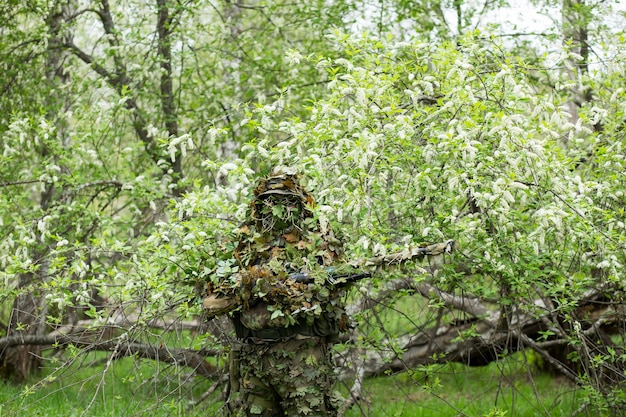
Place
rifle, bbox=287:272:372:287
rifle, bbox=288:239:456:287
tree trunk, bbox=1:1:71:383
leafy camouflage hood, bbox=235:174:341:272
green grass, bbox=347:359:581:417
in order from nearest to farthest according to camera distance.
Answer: rifle, bbox=288:239:456:287 → rifle, bbox=287:272:372:287 → leafy camouflage hood, bbox=235:174:341:272 → green grass, bbox=347:359:581:417 → tree trunk, bbox=1:1:71:383

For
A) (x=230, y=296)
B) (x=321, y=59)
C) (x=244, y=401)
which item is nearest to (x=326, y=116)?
(x=321, y=59)

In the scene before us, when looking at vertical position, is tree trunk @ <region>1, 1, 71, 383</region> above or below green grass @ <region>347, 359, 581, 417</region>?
above

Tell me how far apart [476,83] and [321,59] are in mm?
992

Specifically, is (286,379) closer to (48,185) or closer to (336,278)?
(336,278)

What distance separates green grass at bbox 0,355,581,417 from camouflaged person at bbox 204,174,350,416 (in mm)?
804

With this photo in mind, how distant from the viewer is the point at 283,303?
367cm

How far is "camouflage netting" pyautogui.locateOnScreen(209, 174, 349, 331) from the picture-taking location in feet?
12.1

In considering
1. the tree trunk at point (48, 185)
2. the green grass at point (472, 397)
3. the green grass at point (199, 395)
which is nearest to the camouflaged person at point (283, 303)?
the green grass at point (199, 395)

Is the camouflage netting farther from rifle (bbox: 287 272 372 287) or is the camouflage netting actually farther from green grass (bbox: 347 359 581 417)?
green grass (bbox: 347 359 581 417)

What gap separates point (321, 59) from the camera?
482 cm

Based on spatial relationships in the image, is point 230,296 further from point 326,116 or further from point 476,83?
point 476,83

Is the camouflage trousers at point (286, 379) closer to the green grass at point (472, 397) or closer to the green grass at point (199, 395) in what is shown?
the green grass at point (199, 395)

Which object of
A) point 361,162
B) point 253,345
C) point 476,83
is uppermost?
point 476,83

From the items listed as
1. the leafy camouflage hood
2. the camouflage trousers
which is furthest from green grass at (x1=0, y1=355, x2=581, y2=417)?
the leafy camouflage hood
